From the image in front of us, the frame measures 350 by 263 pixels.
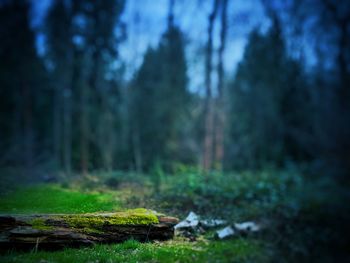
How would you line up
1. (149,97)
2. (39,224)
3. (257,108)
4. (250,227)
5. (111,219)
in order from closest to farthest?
1. (250,227)
2. (39,224)
3. (111,219)
4. (257,108)
5. (149,97)

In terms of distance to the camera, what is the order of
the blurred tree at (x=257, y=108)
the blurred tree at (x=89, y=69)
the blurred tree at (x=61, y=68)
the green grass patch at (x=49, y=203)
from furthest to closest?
the blurred tree at (x=61, y=68)
the blurred tree at (x=89, y=69)
the blurred tree at (x=257, y=108)
the green grass patch at (x=49, y=203)

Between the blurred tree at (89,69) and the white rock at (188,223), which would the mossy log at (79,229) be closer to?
the white rock at (188,223)

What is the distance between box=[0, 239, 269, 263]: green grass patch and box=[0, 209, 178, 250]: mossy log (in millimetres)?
172

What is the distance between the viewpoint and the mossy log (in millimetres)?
4488

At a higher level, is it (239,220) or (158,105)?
(158,105)

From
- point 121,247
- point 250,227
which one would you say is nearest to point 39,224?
point 121,247

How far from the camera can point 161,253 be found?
4.52 m

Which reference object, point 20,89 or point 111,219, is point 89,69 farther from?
point 111,219

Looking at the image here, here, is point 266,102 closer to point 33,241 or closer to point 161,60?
point 161,60

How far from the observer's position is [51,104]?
86.7 ft

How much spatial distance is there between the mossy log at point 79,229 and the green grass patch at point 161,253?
0.17m

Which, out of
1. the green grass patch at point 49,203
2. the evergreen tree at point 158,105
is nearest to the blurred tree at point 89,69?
the evergreen tree at point 158,105

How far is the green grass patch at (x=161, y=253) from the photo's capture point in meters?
3.88

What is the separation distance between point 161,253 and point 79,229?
62.0 inches
